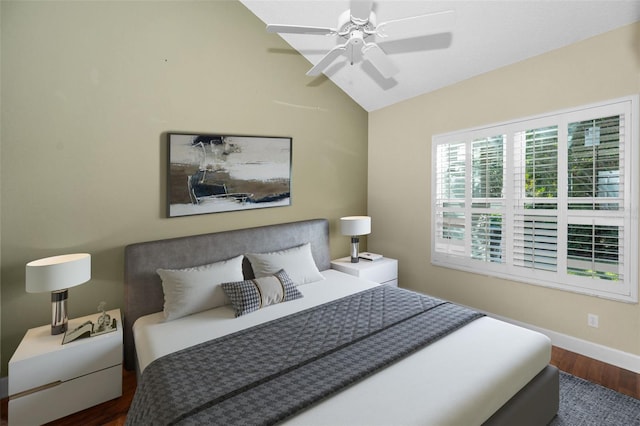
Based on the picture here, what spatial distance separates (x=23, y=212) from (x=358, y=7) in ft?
8.44

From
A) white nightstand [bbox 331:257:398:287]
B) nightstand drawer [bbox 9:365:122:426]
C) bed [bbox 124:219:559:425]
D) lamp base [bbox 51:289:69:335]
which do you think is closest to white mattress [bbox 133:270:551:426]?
bed [bbox 124:219:559:425]

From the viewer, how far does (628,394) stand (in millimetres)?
2129

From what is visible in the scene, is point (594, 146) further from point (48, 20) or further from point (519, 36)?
point (48, 20)

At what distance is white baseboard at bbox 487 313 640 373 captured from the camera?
2.37m

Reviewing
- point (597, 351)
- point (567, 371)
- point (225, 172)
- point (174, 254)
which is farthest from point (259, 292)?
point (597, 351)

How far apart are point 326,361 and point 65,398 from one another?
1700mm

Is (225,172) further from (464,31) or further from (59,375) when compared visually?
(464,31)

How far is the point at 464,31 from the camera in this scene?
266 cm

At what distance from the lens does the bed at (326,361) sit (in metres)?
1.34

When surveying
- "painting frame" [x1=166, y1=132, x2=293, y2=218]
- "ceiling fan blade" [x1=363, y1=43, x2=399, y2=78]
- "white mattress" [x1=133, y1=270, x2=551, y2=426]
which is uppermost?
"ceiling fan blade" [x1=363, y1=43, x2=399, y2=78]

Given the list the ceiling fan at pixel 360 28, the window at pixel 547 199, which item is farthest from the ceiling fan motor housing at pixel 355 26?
the window at pixel 547 199

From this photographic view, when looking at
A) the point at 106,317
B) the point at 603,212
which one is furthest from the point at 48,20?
the point at 603,212

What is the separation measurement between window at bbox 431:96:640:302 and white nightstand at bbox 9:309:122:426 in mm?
3206

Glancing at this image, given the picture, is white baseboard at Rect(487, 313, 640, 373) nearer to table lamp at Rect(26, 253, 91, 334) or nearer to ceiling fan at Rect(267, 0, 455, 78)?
ceiling fan at Rect(267, 0, 455, 78)
